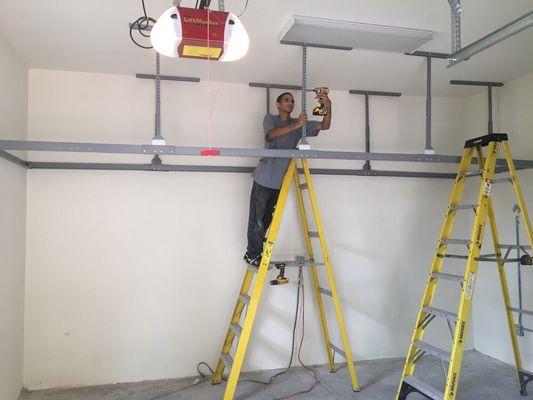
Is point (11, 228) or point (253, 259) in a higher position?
point (11, 228)

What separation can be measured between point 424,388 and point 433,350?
0.91 feet

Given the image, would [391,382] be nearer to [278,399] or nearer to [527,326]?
[278,399]

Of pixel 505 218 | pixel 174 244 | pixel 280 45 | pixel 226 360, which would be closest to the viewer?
pixel 280 45

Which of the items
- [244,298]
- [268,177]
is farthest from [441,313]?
[268,177]

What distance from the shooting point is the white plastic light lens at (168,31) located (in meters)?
1.83

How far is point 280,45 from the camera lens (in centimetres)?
315

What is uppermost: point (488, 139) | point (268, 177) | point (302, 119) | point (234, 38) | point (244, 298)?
point (234, 38)

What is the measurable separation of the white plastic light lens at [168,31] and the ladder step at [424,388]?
270cm

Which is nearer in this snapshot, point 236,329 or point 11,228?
point 11,228

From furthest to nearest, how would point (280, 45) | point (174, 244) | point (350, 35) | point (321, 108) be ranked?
point (174, 244) < point (321, 108) < point (280, 45) < point (350, 35)

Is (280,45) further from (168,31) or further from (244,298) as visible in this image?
(244,298)

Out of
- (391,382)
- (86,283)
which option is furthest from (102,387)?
(391,382)

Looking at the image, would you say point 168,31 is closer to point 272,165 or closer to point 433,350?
point 272,165

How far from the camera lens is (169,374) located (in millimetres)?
3812
